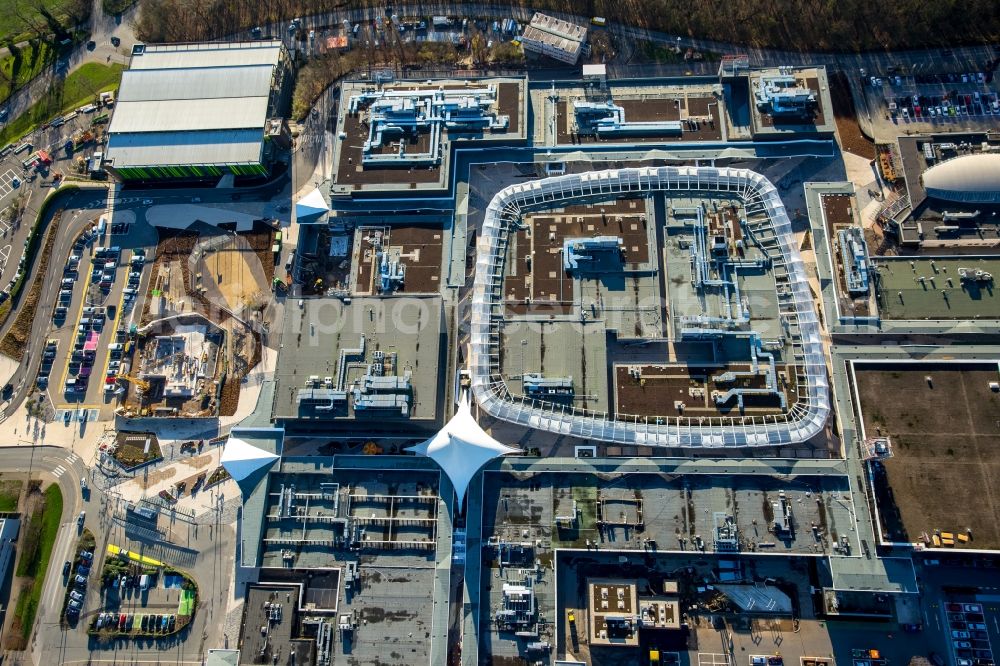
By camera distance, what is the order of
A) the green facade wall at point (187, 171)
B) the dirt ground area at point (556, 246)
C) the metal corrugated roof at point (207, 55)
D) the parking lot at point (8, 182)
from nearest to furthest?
the dirt ground area at point (556, 246), the green facade wall at point (187, 171), the metal corrugated roof at point (207, 55), the parking lot at point (8, 182)

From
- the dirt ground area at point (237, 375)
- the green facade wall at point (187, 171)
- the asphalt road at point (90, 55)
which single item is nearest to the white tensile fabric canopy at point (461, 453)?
the dirt ground area at point (237, 375)

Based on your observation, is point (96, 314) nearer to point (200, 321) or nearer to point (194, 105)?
point (200, 321)

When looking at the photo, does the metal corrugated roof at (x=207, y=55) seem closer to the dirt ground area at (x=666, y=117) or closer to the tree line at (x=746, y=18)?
the tree line at (x=746, y=18)

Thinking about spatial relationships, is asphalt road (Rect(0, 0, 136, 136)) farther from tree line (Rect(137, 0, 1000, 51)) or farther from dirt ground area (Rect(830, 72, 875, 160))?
dirt ground area (Rect(830, 72, 875, 160))

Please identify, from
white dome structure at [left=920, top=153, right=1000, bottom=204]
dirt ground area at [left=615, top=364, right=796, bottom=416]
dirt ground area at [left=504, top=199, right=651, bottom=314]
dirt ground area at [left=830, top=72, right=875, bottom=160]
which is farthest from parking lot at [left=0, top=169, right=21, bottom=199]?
white dome structure at [left=920, top=153, right=1000, bottom=204]

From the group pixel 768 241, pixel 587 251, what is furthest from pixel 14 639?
pixel 768 241

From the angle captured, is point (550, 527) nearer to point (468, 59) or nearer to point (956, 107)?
point (468, 59)
